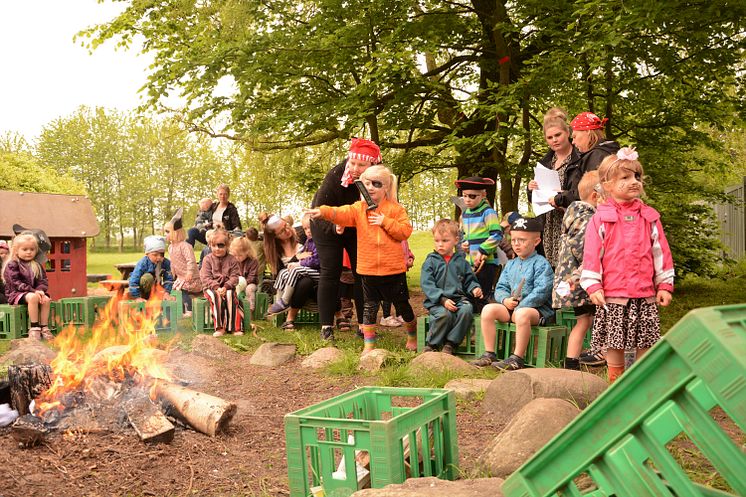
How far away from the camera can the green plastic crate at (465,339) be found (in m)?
6.50

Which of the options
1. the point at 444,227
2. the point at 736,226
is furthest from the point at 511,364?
the point at 736,226

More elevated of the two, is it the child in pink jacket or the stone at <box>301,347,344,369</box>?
→ the child in pink jacket

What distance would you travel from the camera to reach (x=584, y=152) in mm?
6512

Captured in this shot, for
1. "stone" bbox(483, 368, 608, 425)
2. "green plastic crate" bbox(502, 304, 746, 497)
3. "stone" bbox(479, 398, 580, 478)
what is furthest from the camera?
"stone" bbox(483, 368, 608, 425)

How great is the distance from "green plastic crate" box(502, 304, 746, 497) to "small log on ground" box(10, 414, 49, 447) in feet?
10.8

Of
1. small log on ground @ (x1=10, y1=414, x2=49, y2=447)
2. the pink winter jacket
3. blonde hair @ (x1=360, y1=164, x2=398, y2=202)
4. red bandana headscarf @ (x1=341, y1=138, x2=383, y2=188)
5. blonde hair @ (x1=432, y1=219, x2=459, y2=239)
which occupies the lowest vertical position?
small log on ground @ (x1=10, y1=414, x2=49, y2=447)

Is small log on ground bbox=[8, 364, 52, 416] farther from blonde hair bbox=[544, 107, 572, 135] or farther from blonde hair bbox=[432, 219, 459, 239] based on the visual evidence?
blonde hair bbox=[544, 107, 572, 135]

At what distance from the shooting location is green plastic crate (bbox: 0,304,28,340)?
9086 mm

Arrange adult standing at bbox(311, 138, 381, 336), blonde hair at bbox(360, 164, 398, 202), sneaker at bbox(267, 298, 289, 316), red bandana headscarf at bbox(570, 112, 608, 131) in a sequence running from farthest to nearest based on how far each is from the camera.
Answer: sneaker at bbox(267, 298, 289, 316) < adult standing at bbox(311, 138, 381, 336) < blonde hair at bbox(360, 164, 398, 202) < red bandana headscarf at bbox(570, 112, 608, 131)

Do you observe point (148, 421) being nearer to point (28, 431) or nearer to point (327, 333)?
point (28, 431)

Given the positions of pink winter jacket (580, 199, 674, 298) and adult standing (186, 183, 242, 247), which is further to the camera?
adult standing (186, 183, 242, 247)

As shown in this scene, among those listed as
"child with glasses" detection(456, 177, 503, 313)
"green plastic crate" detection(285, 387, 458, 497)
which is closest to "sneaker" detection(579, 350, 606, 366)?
"child with glasses" detection(456, 177, 503, 313)

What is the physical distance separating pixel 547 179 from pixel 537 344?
1435 mm

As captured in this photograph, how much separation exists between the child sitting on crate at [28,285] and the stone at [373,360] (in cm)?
475
